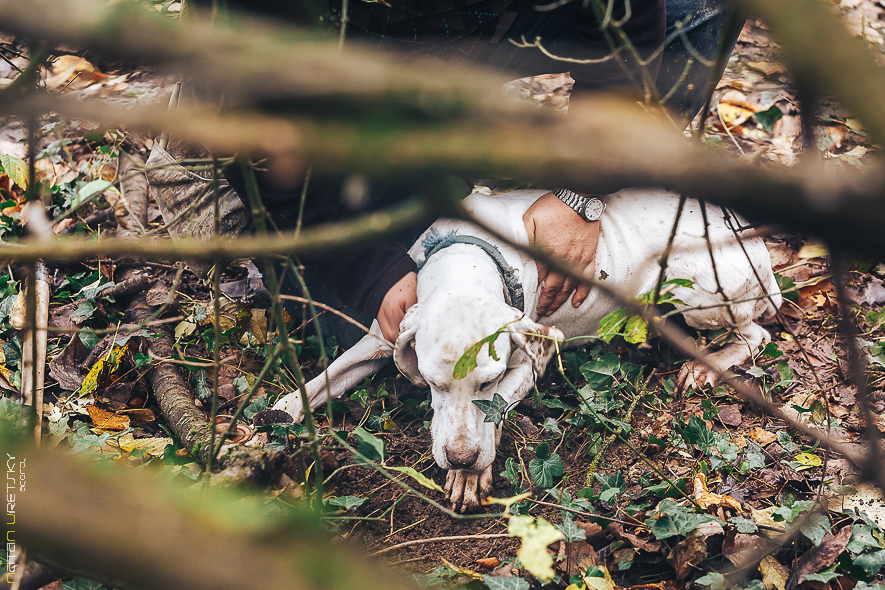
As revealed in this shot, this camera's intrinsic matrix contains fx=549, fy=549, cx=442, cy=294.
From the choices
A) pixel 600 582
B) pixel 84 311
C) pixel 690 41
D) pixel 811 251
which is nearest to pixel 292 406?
pixel 84 311

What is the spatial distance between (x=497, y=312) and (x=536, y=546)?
4.08 ft

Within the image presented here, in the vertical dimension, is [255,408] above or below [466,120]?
below

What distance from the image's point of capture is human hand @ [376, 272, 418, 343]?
9.05 ft

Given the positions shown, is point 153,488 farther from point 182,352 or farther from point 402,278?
point 182,352

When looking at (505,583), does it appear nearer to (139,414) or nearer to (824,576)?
(824,576)

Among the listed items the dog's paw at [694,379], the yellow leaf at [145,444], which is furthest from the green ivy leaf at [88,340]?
the dog's paw at [694,379]

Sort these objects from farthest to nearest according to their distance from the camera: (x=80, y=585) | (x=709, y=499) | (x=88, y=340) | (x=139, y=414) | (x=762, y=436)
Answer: (x=88, y=340), (x=139, y=414), (x=762, y=436), (x=709, y=499), (x=80, y=585)

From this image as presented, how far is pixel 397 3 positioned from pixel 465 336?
5.92 feet

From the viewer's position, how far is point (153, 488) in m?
0.48

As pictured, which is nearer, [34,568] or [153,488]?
[153,488]

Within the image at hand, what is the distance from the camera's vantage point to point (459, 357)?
90.0 inches

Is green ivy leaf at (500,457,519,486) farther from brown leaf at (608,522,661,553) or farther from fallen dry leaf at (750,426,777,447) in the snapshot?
fallen dry leaf at (750,426,777,447)

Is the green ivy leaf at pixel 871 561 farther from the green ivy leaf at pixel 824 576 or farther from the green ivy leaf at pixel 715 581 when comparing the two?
the green ivy leaf at pixel 715 581

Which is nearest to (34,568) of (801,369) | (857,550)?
(857,550)
